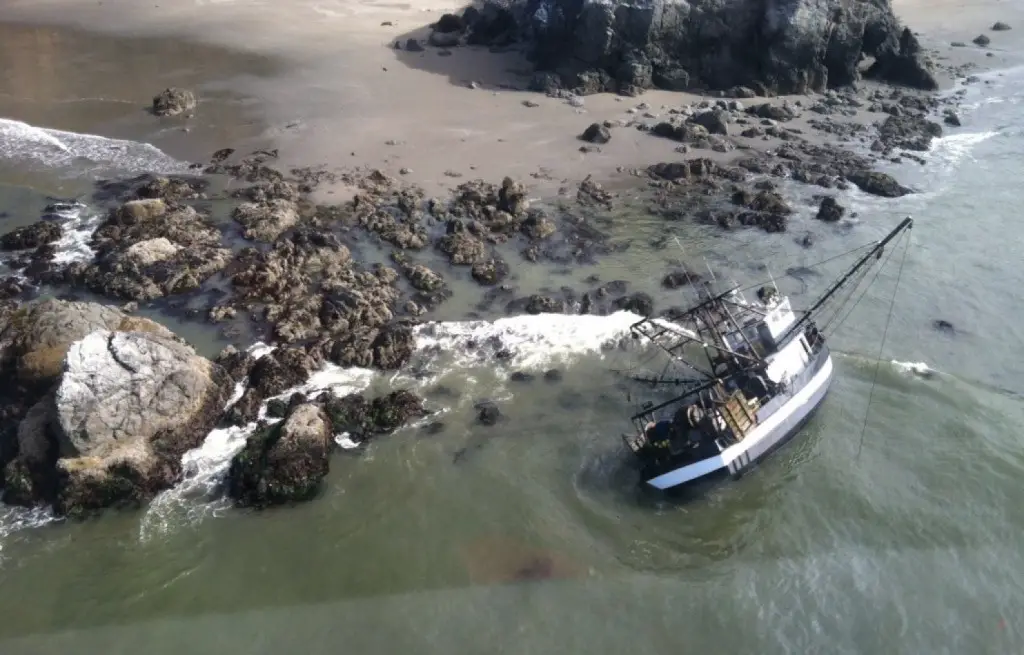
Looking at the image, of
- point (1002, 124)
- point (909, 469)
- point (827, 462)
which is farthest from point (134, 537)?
point (1002, 124)

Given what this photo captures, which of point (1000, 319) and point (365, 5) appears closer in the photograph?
point (1000, 319)

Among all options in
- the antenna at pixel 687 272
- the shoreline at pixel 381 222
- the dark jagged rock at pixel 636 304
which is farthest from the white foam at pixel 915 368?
the dark jagged rock at pixel 636 304

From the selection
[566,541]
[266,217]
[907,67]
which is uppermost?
[907,67]

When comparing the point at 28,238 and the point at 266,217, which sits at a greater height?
the point at 266,217

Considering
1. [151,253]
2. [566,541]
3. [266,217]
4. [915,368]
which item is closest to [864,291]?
[915,368]

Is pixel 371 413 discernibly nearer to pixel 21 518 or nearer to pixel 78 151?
pixel 21 518

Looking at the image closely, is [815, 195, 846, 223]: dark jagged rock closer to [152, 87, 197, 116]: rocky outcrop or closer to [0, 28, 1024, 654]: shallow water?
[0, 28, 1024, 654]: shallow water

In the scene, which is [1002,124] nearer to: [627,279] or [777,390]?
[627,279]
